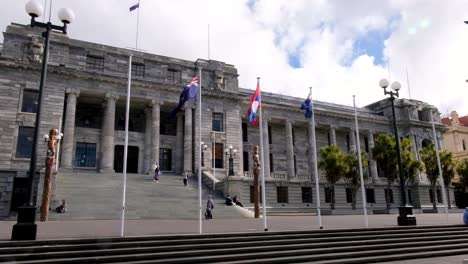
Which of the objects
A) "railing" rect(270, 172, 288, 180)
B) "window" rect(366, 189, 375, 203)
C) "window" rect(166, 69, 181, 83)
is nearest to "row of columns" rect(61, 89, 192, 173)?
"window" rect(166, 69, 181, 83)

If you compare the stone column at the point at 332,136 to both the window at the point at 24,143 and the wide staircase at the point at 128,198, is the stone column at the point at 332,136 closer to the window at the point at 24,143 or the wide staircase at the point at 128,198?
the wide staircase at the point at 128,198

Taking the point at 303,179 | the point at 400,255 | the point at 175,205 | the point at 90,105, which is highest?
the point at 90,105

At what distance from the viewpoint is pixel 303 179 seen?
46.7 metres

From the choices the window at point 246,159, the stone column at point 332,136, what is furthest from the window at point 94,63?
the stone column at point 332,136

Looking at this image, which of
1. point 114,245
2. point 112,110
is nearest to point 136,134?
point 112,110

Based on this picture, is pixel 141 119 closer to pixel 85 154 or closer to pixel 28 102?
pixel 85 154

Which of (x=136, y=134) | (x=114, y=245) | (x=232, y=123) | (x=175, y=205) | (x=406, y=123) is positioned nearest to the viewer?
(x=114, y=245)

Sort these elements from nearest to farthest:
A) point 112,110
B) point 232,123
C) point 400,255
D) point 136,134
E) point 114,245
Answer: point 114,245 → point 400,255 → point 112,110 → point 136,134 → point 232,123

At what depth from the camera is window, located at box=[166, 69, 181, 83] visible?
42.7m

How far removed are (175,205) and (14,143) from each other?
1772cm

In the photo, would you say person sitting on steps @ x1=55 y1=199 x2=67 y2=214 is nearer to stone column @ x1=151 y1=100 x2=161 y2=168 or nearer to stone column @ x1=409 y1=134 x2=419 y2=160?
stone column @ x1=151 y1=100 x2=161 y2=168

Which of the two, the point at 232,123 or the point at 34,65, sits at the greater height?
the point at 34,65

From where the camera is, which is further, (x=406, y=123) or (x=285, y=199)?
(x=406, y=123)

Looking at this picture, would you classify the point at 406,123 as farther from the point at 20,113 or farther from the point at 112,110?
the point at 20,113
